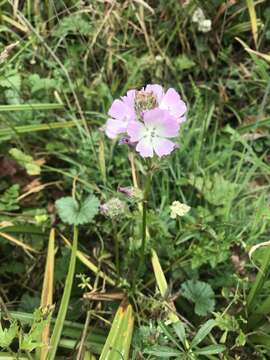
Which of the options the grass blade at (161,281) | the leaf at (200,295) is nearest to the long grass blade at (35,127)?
the grass blade at (161,281)

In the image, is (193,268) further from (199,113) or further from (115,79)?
(115,79)

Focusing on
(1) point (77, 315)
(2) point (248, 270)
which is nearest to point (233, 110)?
(2) point (248, 270)

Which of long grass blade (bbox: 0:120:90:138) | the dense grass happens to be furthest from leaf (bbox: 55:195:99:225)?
long grass blade (bbox: 0:120:90:138)

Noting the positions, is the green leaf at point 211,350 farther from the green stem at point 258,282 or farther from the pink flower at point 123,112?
the pink flower at point 123,112

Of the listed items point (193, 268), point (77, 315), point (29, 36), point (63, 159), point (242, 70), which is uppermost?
point (29, 36)

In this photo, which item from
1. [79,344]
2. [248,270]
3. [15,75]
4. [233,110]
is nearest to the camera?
[79,344]

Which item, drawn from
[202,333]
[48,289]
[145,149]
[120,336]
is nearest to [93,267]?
[48,289]

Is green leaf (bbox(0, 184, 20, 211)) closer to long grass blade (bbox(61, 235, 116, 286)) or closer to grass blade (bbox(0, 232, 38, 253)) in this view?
grass blade (bbox(0, 232, 38, 253))
